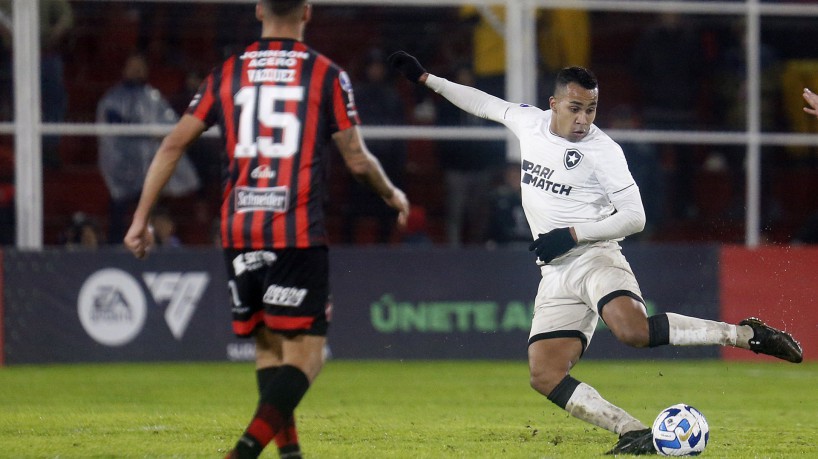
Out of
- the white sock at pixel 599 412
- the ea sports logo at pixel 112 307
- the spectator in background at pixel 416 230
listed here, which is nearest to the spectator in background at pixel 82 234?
the ea sports logo at pixel 112 307

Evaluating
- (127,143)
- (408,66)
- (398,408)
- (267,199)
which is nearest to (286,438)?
(267,199)

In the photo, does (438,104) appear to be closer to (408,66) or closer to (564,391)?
(408,66)

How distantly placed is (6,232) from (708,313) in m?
7.02

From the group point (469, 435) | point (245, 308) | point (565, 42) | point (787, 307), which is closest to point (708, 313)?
point (787, 307)

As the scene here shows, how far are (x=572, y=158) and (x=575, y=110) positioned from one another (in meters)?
0.25

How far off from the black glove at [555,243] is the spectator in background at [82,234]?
7.39 meters

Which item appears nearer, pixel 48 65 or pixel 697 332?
pixel 697 332

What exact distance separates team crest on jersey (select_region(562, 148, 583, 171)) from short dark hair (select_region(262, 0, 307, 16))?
2.11 m

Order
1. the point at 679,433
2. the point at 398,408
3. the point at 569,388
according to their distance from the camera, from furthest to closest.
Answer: the point at 398,408, the point at 569,388, the point at 679,433

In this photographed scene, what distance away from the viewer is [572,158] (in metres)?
7.21

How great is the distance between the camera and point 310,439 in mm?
7402

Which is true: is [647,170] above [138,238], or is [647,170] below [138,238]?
above

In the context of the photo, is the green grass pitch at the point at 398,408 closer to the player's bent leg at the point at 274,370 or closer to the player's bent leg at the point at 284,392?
the player's bent leg at the point at 274,370

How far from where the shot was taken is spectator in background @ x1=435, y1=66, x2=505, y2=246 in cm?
1447
